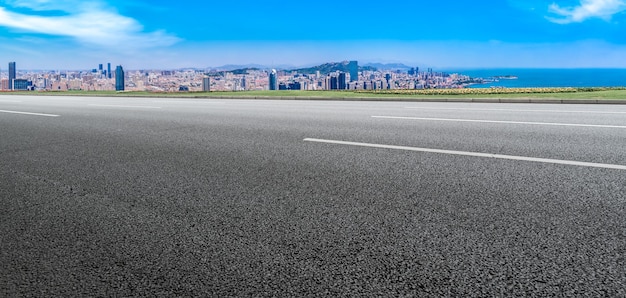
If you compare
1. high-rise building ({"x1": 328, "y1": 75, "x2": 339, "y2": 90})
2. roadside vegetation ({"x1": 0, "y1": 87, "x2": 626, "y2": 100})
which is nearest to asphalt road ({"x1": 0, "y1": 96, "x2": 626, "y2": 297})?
roadside vegetation ({"x1": 0, "y1": 87, "x2": 626, "y2": 100})

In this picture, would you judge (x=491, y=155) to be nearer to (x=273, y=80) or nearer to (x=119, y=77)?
(x=273, y=80)

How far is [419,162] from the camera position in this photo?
492 centimetres

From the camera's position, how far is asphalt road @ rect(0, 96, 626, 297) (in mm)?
2301

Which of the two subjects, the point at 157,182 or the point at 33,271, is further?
the point at 157,182

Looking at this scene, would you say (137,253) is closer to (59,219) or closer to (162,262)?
(162,262)

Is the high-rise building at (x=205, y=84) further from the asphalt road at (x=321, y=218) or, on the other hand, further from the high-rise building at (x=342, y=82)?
the asphalt road at (x=321, y=218)

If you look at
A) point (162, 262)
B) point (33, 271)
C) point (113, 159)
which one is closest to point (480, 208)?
point (162, 262)

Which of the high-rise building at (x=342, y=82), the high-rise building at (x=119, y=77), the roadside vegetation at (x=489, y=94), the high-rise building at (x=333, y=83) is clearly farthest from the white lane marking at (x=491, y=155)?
the high-rise building at (x=119, y=77)

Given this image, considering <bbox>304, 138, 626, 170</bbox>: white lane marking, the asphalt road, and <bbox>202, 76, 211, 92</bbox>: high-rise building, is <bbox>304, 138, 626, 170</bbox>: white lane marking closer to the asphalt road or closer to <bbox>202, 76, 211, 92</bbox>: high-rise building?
the asphalt road

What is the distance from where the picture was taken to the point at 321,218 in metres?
3.21

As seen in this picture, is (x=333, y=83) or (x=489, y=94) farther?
(x=333, y=83)

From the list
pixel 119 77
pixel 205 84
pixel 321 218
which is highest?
pixel 119 77

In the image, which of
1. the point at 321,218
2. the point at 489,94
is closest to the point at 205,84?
the point at 489,94

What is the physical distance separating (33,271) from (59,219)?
939 millimetres
